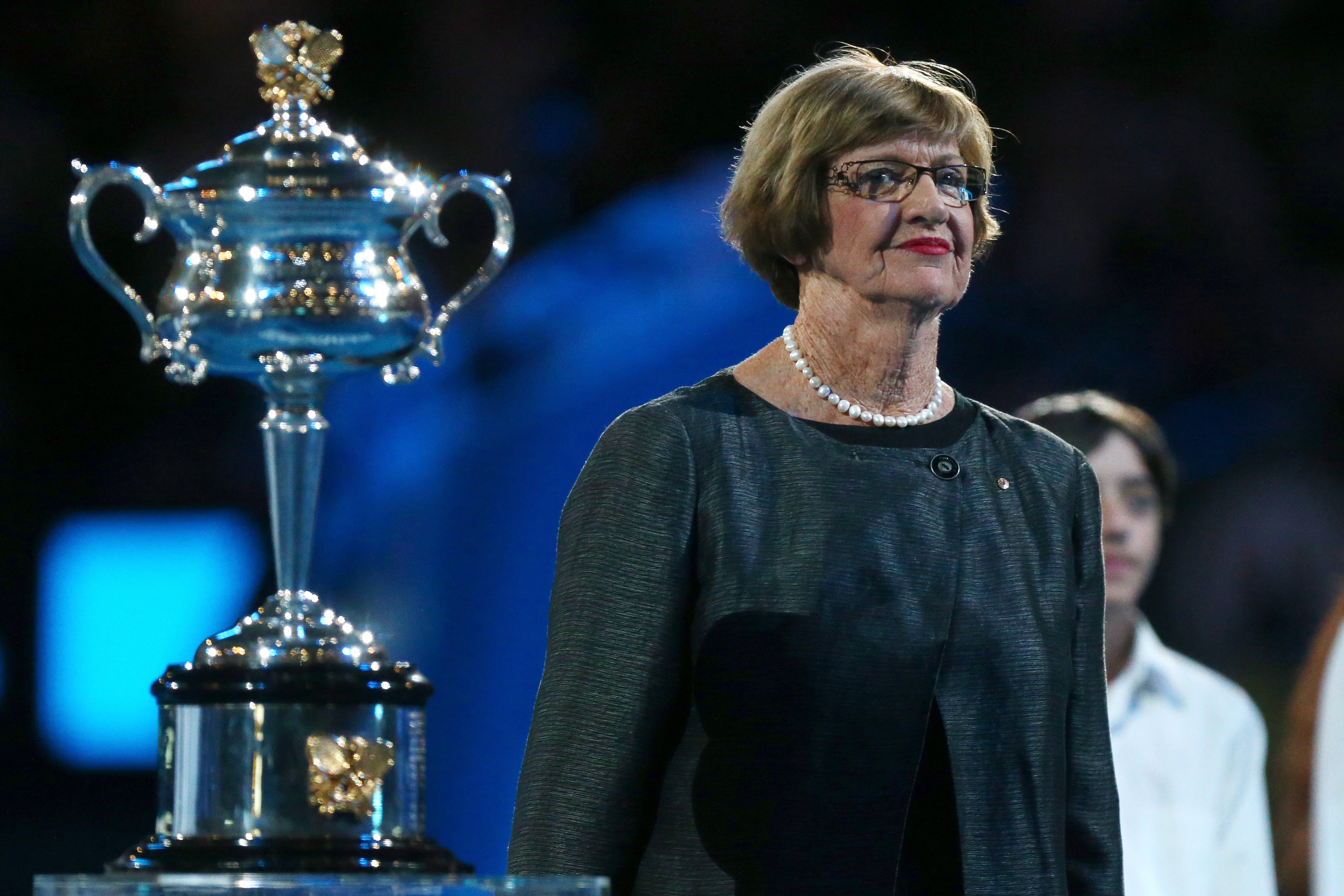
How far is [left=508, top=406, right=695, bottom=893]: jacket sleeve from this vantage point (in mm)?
1493

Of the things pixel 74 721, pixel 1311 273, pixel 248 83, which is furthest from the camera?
pixel 1311 273

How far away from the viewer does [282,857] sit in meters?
1.37

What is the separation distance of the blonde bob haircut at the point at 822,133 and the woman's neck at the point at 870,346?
0.06 m

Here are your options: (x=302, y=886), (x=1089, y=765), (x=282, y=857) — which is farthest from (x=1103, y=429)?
(x=302, y=886)

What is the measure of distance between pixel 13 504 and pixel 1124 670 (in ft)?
7.05

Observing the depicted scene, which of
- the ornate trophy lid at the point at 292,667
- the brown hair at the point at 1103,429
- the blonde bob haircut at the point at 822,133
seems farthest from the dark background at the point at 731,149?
the ornate trophy lid at the point at 292,667

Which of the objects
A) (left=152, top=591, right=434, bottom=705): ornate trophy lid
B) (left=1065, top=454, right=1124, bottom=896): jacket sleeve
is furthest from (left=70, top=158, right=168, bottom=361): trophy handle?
(left=1065, top=454, right=1124, bottom=896): jacket sleeve

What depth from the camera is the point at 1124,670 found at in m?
3.01

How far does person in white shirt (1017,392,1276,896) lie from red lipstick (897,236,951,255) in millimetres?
1350

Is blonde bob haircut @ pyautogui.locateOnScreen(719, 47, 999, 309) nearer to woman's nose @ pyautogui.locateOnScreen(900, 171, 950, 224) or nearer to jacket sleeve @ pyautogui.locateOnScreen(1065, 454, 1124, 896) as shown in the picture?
woman's nose @ pyautogui.locateOnScreen(900, 171, 950, 224)

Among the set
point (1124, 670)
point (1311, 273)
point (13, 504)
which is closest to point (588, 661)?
point (1124, 670)

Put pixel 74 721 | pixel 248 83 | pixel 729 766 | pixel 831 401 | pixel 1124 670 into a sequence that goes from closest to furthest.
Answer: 1. pixel 729 766
2. pixel 831 401
3. pixel 1124 670
4. pixel 74 721
5. pixel 248 83

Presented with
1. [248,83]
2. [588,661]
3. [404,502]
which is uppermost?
[248,83]

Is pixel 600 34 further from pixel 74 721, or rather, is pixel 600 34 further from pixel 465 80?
pixel 74 721
